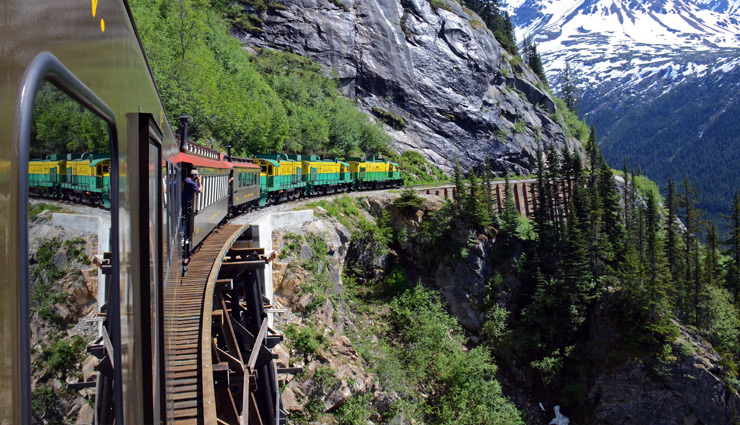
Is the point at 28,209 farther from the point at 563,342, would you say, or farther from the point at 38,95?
the point at 563,342

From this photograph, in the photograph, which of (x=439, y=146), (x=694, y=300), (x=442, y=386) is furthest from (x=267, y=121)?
(x=694, y=300)

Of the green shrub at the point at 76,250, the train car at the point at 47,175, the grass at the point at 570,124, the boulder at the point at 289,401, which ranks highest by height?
the grass at the point at 570,124

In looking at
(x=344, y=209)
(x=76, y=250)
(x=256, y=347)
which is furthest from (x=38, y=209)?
(x=344, y=209)

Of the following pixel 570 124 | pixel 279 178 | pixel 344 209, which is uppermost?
pixel 570 124

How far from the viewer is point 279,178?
26453mm

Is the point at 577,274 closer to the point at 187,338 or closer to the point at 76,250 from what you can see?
the point at 187,338

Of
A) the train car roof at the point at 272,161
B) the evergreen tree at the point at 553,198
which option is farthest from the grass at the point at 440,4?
the train car roof at the point at 272,161

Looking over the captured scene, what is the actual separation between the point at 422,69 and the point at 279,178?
43.7 m

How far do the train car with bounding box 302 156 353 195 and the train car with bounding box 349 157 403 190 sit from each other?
96cm

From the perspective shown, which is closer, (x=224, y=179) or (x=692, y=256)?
(x=224, y=179)

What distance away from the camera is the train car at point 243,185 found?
59.9 ft

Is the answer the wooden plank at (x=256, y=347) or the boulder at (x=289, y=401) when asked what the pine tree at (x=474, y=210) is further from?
the wooden plank at (x=256, y=347)

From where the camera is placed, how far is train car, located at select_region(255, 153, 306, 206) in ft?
82.7

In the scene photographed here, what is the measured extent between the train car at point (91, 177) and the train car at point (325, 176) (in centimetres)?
2792
